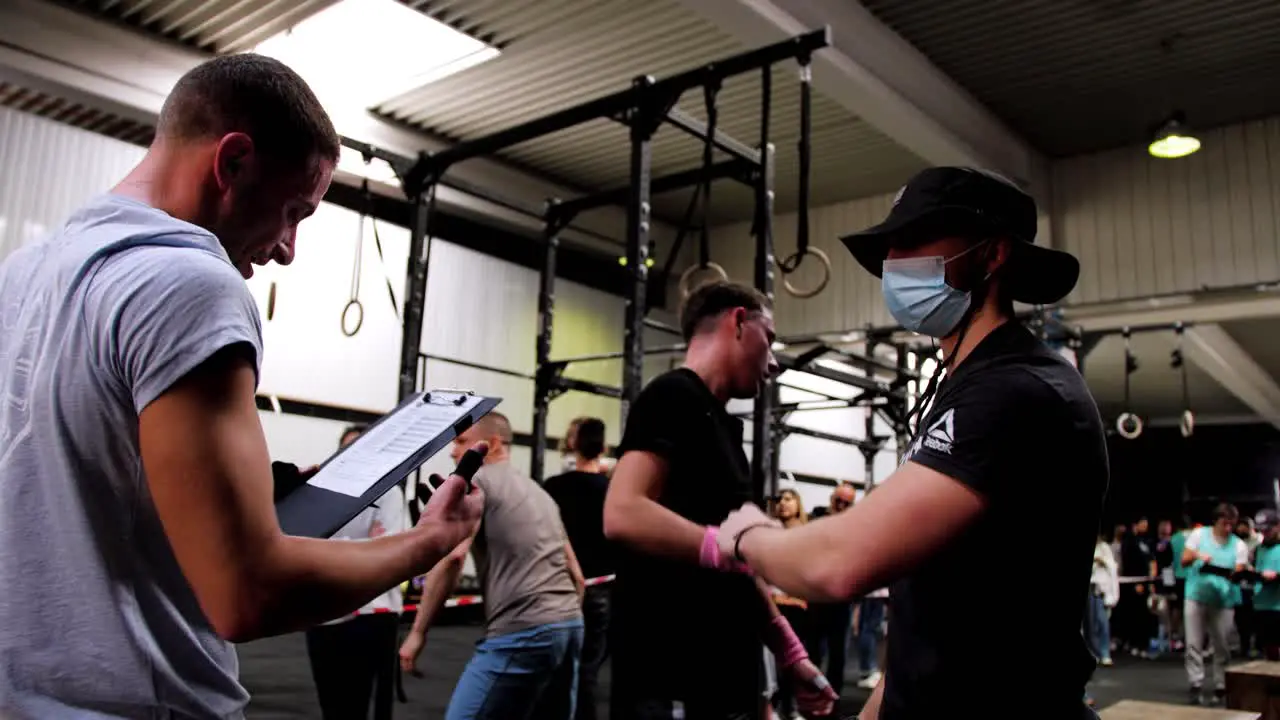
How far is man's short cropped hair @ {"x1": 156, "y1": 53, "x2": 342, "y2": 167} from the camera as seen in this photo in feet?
3.23

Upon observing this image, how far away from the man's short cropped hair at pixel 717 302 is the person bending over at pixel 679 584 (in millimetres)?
218

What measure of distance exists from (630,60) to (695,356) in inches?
254

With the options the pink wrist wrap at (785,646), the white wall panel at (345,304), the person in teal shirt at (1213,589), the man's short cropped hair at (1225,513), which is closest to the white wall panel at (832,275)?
the white wall panel at (345,304)

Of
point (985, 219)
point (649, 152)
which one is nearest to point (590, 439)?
point (649, 152)

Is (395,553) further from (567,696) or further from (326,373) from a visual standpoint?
(326,373)

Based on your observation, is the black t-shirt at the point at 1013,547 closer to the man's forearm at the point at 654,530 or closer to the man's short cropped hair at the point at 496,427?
the man's forearm at the point at 654,530

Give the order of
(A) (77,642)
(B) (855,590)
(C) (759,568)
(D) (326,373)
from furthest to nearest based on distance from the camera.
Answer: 1. (D) (326,373)
2. (C) (759,568)
3. (B) (855,590)
4. (A) (77,642)

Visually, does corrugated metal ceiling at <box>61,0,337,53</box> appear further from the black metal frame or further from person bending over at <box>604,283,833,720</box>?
person bending over at <box>604,283,833,720</box>

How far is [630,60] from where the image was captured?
8367 mm

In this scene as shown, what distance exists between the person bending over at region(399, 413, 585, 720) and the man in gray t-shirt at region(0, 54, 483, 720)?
6.56ft

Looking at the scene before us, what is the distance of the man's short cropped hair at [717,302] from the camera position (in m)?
2.49

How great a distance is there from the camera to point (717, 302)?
2492 mm

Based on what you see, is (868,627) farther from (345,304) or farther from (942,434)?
(942,434)

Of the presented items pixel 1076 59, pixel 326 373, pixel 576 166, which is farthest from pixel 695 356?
pixel 576 166
